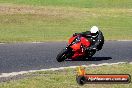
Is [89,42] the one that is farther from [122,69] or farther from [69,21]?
[69,21]

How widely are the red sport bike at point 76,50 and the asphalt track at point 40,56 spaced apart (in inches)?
8.2

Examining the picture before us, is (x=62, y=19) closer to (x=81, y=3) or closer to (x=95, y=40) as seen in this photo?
(x=81, y=3)

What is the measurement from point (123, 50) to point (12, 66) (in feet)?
22.1

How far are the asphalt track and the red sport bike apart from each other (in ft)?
0.69

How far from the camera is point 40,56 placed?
16969mm

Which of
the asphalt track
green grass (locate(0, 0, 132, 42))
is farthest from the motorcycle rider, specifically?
green grass (locate(0, 0, 132, 42))

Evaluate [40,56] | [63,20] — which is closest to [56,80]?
[40,56]

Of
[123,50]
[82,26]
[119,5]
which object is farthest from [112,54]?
[119,5]

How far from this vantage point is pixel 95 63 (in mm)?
16094

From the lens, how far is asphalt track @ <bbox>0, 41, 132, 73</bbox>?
14.8 m

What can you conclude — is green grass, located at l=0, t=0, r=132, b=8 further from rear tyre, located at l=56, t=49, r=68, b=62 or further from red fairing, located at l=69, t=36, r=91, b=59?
rear tyre, located at l=56, t=49, r=68, b=62

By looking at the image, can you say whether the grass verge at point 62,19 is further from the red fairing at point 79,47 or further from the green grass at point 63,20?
the red fairing at point 79,47

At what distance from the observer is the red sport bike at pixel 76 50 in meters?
16.2

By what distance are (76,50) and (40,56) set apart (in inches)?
55.7
